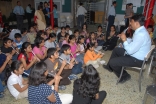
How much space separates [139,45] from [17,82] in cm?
175

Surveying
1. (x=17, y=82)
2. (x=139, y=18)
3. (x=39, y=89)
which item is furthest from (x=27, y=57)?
(x=139, y=18)

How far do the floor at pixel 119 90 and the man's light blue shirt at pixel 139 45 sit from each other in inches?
22.3

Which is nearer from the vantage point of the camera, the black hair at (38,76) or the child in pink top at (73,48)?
the black hair at (38,76)

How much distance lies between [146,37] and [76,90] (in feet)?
4.37

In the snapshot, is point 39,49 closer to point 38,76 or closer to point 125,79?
point 38,76

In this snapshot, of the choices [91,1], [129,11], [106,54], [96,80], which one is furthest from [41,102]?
[91,1]

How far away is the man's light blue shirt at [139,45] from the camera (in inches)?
78.9

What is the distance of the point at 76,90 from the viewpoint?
4.68ft

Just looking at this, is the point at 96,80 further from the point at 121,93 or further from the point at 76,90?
the point at 121,93

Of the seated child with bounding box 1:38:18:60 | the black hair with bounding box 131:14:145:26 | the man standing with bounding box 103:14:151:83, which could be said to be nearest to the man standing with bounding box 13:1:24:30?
the seated child with bounding box 1:38:18:60

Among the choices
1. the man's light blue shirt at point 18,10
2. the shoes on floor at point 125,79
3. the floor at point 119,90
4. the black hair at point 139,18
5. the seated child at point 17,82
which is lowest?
the floor at point 119,90

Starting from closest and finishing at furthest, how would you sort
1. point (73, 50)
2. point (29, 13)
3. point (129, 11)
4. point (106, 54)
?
point (73, 50)
point (106, 54)
point (129, 11)
point (29, 13)

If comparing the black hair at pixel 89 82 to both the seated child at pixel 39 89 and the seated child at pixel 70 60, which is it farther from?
the seated child at pixel 70 60

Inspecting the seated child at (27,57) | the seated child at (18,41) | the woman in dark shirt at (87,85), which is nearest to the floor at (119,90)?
the seated child at (27,57)
